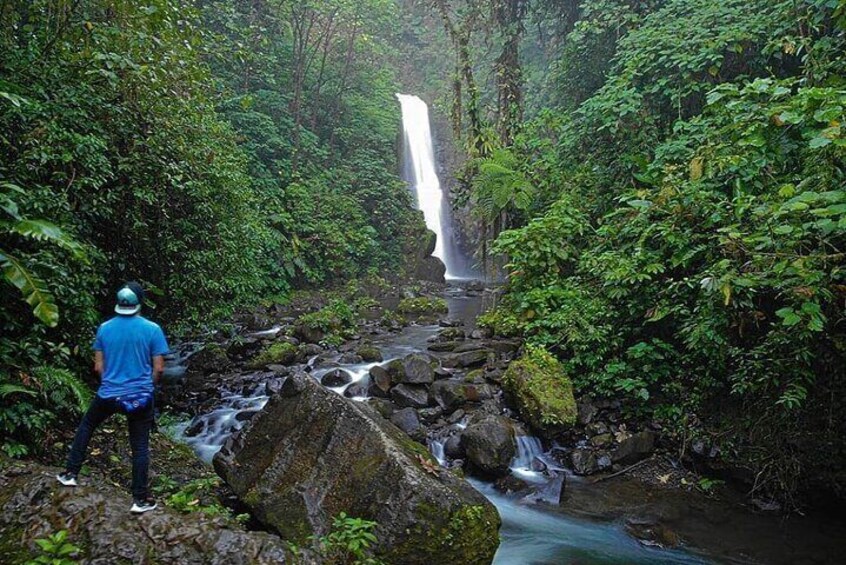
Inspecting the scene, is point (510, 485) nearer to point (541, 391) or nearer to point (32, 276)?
point (541, 391)

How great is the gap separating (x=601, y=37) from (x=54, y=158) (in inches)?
494

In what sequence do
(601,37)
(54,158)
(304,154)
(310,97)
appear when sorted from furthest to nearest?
(310,97) → (304,154) → (601,37) → (54,158)

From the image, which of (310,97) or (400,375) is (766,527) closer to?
(400,375)

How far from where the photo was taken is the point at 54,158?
5445 millimetres

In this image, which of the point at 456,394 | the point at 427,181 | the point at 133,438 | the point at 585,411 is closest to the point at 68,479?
the point at 133,438

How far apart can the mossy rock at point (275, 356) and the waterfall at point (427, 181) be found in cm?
1502

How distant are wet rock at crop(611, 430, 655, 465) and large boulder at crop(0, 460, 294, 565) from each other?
16.9ft

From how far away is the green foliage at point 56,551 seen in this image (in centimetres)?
312

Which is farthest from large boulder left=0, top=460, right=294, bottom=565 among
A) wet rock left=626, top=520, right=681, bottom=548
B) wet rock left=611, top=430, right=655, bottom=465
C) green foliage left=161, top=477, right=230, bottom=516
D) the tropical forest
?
wet rock left=611, top=430, right=655, bottom=465

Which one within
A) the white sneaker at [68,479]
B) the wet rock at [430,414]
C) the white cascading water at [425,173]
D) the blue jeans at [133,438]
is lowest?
the wet rock at [430,414]

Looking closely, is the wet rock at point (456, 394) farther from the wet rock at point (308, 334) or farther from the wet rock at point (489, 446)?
the wet rock at point (308, 334)

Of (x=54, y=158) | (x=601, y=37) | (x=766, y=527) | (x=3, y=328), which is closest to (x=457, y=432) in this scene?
(x=766, y=527)

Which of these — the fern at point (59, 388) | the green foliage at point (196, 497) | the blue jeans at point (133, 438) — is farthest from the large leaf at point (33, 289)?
the green foliage at point (196, 497)

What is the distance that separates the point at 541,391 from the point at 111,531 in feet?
19.3
